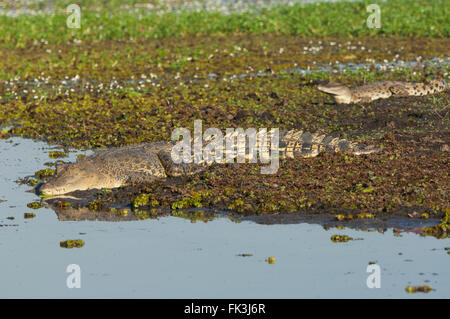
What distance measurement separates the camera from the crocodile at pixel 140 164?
10.9m

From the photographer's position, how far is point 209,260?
323 inches

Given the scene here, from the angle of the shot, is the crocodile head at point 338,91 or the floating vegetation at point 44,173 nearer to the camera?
the floating vegetation at point 44,173

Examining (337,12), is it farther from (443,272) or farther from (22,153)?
(443,272)

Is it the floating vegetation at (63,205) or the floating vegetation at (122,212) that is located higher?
the floating vegetation at (63,205)

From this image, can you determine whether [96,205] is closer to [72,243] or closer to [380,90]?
[72,243]

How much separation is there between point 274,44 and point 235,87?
584 centimetres

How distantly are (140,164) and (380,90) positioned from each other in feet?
21.0

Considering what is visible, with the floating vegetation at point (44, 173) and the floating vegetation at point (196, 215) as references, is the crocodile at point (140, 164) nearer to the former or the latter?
the floating vegetation at point (44, 173)

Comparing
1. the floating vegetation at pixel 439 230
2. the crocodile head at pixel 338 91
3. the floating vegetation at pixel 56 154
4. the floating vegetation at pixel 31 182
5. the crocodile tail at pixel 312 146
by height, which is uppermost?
the crocodile head at pixel 338 91

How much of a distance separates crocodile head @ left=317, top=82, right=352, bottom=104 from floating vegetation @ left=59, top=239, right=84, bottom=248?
304 inches

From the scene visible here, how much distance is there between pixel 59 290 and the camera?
760cm

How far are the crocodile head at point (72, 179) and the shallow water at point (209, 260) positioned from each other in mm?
903

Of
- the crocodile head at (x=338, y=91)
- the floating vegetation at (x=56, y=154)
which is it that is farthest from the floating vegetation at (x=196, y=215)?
the crocodile head at (x=338, y=91)

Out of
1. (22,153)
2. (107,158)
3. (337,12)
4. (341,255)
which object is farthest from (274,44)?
(341,255)
